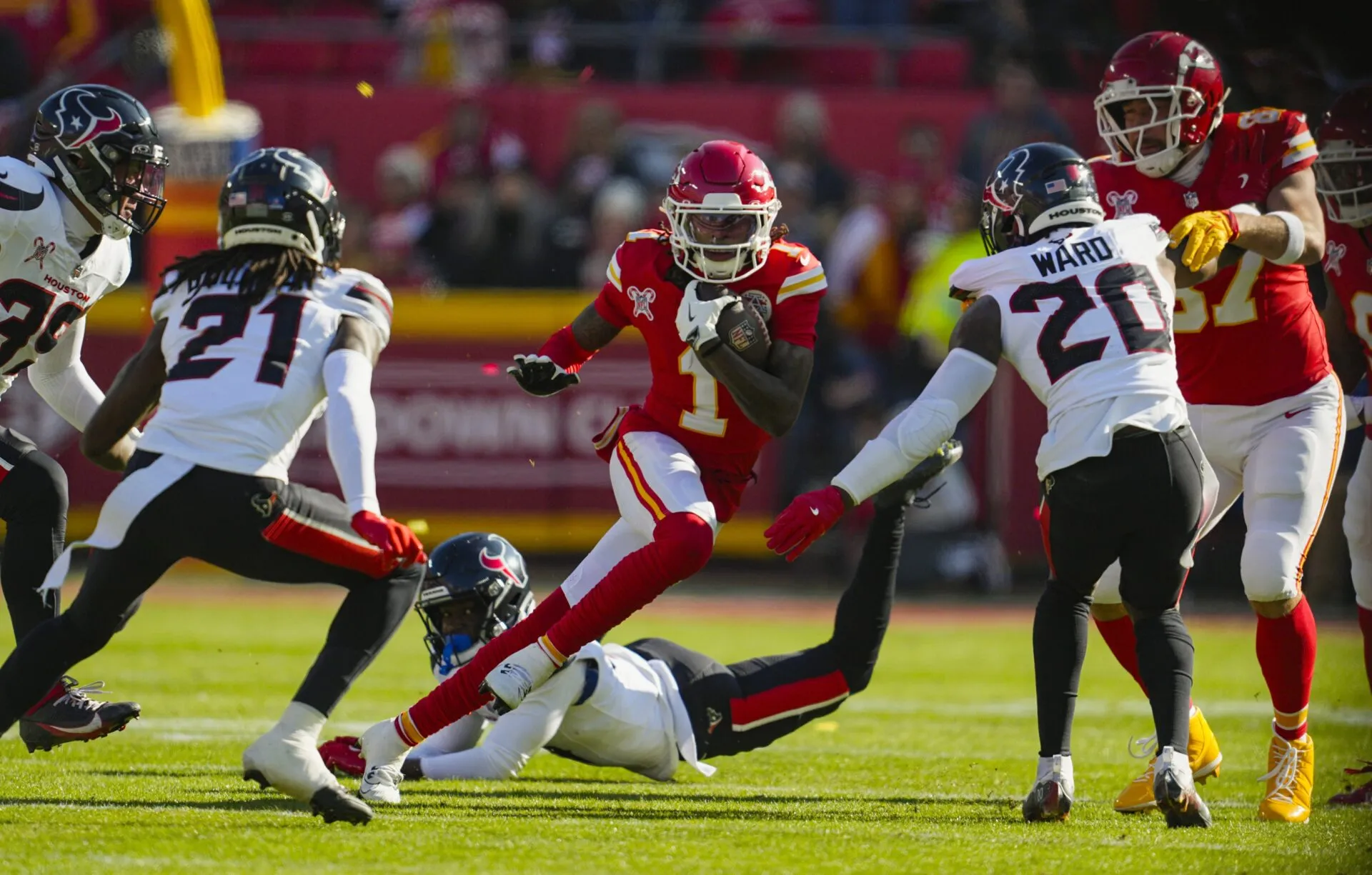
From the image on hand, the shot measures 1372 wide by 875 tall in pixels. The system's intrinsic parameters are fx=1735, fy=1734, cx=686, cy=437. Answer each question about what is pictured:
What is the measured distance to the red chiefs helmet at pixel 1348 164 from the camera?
5.28 m

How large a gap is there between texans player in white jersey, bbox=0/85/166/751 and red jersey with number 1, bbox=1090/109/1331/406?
294 cm

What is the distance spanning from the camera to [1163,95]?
5.02 meters

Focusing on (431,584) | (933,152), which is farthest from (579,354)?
(933,152)

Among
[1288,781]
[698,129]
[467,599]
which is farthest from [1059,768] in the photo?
[698,129]

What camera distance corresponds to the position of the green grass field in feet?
12.4

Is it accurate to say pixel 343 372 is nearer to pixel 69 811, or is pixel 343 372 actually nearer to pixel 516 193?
pixel 69 811

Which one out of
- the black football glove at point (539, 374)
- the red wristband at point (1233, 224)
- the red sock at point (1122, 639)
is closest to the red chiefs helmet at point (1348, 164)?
the red wristband at point (1233, 224)

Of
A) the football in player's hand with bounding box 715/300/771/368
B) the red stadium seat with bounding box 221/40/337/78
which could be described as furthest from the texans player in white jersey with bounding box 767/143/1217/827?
the red stadium seat with bounding box 221/40/337/78

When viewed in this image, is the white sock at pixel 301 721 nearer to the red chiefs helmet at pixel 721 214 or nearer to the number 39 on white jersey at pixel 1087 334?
the red chiefs helmet at pixel 721 214

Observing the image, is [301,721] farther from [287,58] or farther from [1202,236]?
[287,58]

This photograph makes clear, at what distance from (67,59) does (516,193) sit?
3836 millimetres

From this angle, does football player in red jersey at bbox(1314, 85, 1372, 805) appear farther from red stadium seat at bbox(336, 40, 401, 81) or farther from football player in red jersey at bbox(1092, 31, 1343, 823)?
red stadium seat at bbox(336, 40, 401, 81)

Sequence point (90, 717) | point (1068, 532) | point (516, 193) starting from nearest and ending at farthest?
point (1068, 532)
point (90, 717)
point (516, 193)

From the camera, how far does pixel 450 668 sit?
4.99 m
